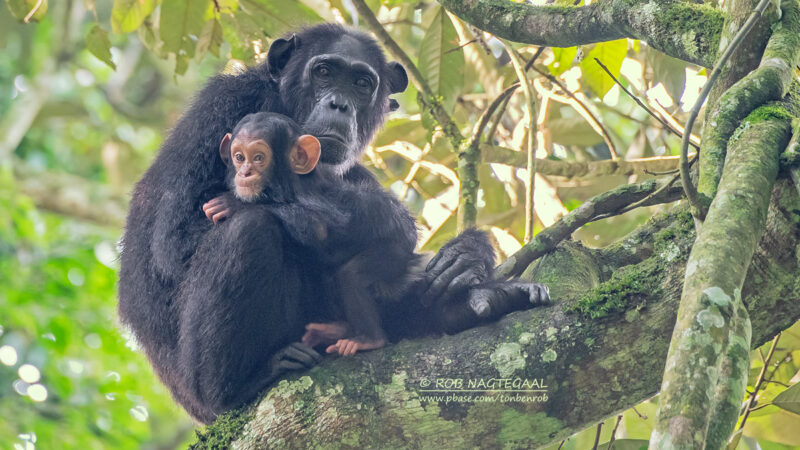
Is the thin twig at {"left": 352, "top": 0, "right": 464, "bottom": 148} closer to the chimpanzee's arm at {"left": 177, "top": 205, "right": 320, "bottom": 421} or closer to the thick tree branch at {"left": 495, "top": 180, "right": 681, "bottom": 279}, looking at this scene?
the thick tree branch at {"left": 495, "top": 180, "right": 681, "bottom": 279}

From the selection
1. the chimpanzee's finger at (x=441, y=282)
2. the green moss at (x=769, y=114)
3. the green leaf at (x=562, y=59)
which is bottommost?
the chimpanzee's finger at (x=441, y=282)

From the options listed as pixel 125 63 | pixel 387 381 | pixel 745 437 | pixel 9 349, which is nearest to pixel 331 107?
pixel 387 381

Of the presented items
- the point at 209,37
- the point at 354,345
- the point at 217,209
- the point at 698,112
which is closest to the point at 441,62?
the point at 209,37

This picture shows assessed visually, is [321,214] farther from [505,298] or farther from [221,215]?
[505,298]

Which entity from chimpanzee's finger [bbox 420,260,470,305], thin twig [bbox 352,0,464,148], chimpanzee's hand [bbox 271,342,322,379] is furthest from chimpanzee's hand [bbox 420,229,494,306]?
thin twig [bbox 352,0,464,148]

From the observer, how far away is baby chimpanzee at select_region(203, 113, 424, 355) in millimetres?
4469

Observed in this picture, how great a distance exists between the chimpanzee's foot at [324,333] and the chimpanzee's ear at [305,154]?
3.15ft

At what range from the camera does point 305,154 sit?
4820 millimetres

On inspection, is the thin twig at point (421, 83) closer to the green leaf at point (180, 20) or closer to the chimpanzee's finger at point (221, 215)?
the green leaf at point (180, 20)

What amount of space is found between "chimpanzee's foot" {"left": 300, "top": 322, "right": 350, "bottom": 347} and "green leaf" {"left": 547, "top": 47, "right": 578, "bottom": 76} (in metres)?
2.89

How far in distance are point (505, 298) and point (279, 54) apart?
2.58 m

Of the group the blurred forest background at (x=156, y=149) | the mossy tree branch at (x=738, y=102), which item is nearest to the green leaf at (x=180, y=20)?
the blurred forest background at (x=156, y=149)

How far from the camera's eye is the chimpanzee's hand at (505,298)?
3.93 meters

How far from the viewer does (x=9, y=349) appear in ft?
34.3
